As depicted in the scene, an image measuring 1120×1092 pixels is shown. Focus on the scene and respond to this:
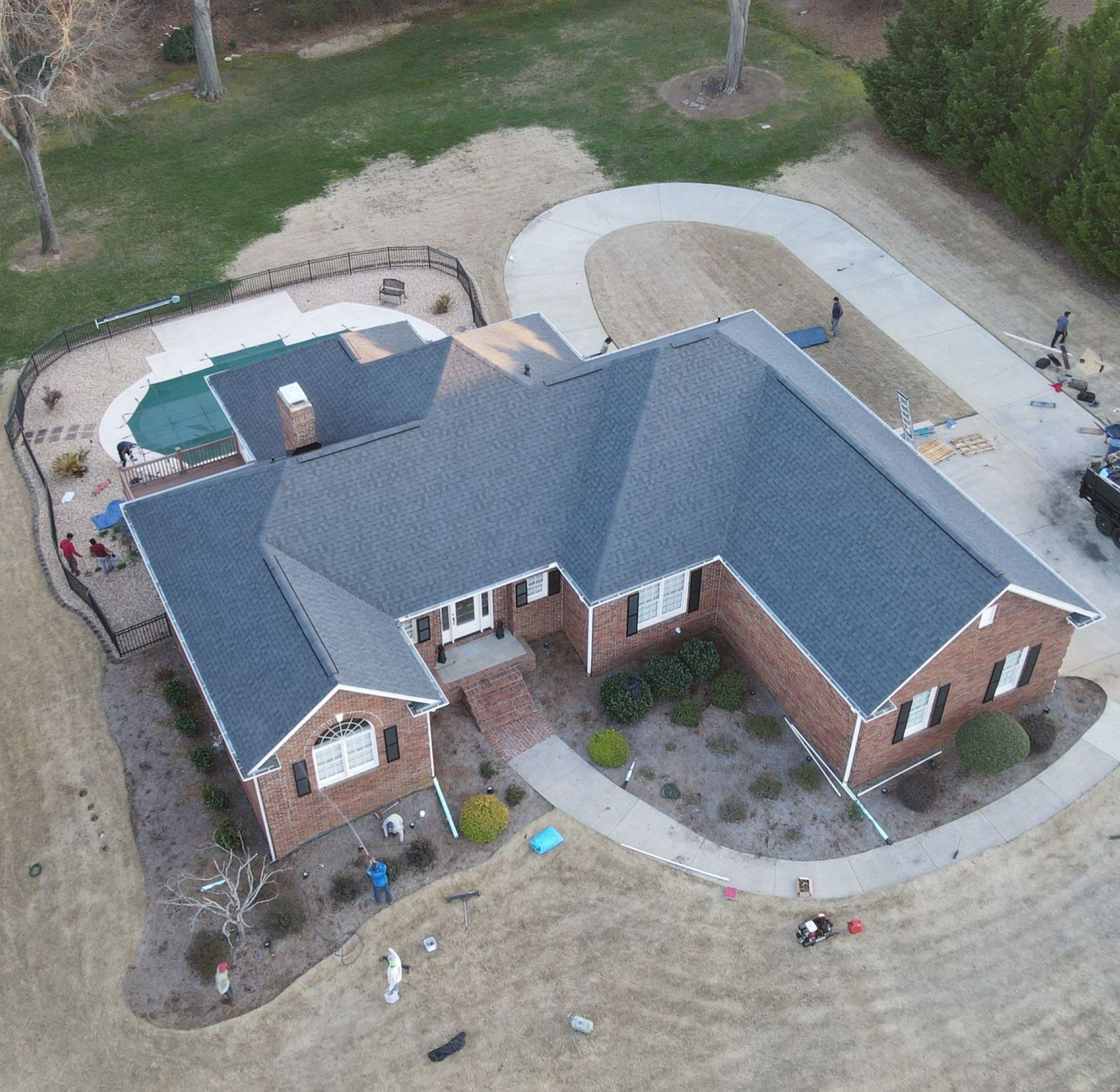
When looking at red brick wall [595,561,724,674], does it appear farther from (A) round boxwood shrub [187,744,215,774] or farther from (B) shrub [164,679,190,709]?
(B) shrub [164,679,190,709]

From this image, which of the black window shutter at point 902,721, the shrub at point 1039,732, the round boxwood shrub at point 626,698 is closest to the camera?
the black window shutter at point 902,721

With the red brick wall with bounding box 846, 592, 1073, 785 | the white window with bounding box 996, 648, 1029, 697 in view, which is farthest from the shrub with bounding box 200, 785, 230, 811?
the white window with bounding box 996, 648, 1029, 697

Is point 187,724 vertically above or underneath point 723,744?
underneath

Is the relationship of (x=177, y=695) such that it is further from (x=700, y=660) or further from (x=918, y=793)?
(x=918, y=793)

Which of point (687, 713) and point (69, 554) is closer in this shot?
point (687, 713)

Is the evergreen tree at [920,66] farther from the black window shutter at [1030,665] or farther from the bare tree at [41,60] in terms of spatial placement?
the bare tree at [41,60]

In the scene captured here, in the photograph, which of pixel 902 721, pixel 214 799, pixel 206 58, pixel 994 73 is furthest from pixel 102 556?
pixel 994 73

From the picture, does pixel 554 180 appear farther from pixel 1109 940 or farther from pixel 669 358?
pixel 1109 940

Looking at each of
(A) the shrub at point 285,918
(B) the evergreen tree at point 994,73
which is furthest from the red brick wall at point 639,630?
(B) the evergreen tree at point 994,73
